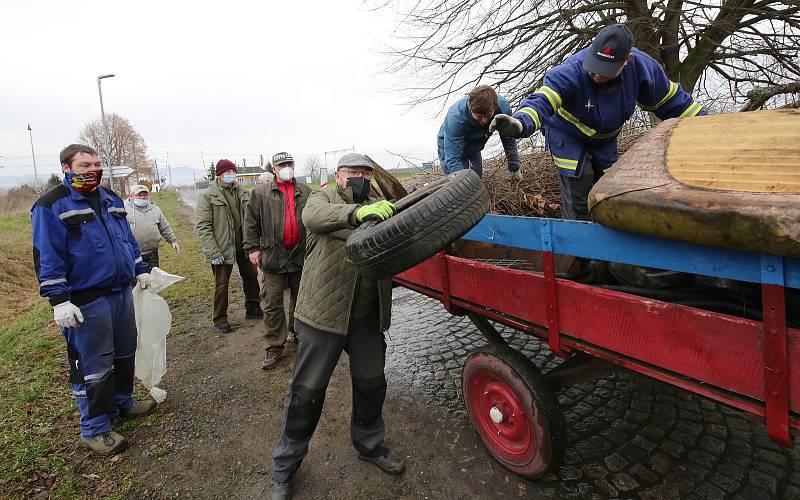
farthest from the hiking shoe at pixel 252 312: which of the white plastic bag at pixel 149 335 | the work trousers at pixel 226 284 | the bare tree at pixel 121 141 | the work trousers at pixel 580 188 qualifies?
the bare tree at pixel 121 141

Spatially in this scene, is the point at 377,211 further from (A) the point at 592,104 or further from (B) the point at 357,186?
(A) the point at 592,104

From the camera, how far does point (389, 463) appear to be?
2502mm

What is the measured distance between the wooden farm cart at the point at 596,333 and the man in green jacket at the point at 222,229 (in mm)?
2810

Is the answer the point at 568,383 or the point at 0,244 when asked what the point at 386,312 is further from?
the point at 0,244

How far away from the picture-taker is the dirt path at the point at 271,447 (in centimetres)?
240

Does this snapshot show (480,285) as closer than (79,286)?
Yes

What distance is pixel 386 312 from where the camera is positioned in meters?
2.43

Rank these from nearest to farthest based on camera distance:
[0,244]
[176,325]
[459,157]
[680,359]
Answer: [680,359]
[459,157]
[176,325]
[0,244]

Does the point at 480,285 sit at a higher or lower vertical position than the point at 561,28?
lower

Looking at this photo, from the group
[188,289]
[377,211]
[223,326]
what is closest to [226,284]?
[223,326]

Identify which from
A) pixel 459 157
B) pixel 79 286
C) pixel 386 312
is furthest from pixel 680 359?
pixel 79 286

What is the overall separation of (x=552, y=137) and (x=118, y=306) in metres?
3.19

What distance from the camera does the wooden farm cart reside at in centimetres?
135

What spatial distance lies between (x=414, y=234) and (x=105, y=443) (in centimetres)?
267
